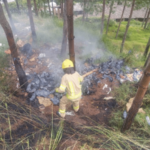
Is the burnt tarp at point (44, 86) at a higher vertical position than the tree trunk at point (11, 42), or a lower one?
lower

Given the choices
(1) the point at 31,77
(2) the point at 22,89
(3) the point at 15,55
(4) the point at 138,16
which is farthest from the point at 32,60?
(4) the point at 138,16

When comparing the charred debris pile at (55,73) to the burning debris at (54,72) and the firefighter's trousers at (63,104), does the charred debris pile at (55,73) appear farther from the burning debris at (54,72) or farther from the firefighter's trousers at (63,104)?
the firefighter's trousers at (63,104)

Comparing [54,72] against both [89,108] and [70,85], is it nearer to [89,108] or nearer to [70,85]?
[89,108]

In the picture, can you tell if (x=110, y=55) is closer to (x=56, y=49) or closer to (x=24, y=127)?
(x=56, y=49)

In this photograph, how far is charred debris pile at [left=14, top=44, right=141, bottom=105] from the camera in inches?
166

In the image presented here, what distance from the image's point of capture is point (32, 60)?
6047 millimetres

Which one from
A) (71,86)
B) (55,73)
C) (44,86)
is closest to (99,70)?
(55,73)

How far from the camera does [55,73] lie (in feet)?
16.7

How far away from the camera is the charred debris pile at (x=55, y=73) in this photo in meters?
4.22

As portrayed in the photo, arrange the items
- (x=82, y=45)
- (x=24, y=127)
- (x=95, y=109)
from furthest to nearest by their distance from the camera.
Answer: (x=82, y=45)
(x=95, y=109)
(x=24, y=127)

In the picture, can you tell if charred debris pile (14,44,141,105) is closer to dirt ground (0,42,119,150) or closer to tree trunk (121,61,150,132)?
dirt ground (0,42,119,150)

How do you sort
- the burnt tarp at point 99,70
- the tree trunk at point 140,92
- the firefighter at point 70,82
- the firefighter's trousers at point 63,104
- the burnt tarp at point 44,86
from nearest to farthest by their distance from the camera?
1. the tree trunk at point 140,92
2. the firefighter at point 70,82
3. the firefighter's trousers at point 63,104
4. the burnt tarp at point 44,86
5. the burnt tarp at point 99,70

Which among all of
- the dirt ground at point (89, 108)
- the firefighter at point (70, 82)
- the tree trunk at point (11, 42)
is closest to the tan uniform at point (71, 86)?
the firefighter at point (70, 82)

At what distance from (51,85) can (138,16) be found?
24492mm
